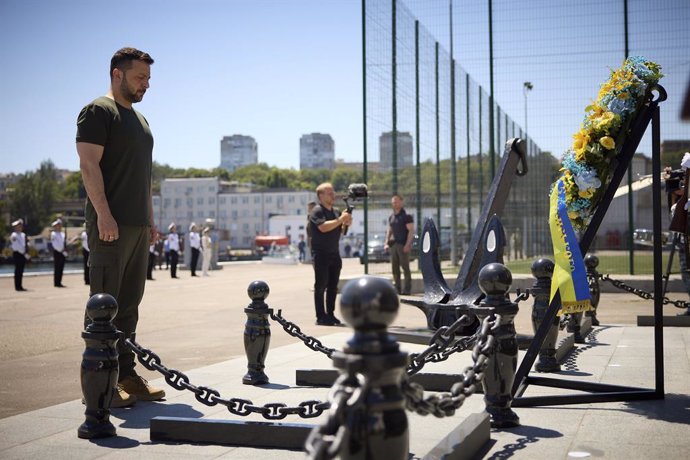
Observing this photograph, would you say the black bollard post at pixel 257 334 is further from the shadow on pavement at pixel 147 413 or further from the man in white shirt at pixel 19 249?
the man in white shirt at pixel 19 249

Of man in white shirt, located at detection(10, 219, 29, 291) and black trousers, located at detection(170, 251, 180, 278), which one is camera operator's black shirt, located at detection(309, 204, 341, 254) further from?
black trousers, located at detection(170, 251, 180, 278)

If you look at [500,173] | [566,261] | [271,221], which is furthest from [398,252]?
[271,221]

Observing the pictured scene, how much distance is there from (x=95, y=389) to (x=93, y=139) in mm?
1804

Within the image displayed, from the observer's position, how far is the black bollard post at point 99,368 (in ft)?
13.9

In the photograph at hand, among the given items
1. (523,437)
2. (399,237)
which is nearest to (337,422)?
(523,437)

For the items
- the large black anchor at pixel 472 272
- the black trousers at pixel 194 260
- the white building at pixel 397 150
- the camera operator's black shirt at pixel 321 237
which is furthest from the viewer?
the black trousers at pixel 194 260

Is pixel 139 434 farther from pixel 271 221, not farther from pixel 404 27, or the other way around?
pixel 271 221

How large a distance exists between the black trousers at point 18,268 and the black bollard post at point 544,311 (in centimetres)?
1741

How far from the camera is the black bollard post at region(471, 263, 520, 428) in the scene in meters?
4.39

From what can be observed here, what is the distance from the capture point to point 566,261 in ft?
16.9

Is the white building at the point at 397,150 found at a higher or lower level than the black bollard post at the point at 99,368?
higher

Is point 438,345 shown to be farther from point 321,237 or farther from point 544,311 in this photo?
point 321,237

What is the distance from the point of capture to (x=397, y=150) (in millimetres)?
18000

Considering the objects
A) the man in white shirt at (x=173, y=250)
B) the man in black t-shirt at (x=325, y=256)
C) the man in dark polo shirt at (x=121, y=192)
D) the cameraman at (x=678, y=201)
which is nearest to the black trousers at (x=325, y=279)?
the man in black t-shirt at (x=325, y=256)
